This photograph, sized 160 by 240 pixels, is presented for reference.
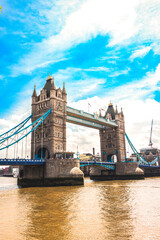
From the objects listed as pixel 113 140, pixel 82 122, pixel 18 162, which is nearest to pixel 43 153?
pixel 18 162

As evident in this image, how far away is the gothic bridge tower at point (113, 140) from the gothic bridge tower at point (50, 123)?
79.9ft

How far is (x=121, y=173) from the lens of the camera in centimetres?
5494

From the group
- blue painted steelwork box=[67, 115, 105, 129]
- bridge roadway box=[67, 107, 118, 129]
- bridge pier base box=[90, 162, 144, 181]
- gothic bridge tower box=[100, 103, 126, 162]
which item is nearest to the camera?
bridge roadway box=[67, 107, 118, 129]

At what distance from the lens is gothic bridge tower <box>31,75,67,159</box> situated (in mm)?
42875

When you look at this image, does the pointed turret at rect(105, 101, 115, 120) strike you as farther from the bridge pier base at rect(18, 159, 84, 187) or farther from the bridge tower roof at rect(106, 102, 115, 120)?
the bridge pier base at rect(18, 159, 84, 187)

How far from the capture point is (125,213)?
13.4 m

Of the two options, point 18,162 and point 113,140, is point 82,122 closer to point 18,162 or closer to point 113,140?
point 113,140

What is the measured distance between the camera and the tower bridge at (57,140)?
→ 35.3 meters

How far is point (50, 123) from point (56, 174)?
11.9 meters

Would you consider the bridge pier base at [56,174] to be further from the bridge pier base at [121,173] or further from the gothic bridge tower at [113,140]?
the gothic bridge tower at [113,140]

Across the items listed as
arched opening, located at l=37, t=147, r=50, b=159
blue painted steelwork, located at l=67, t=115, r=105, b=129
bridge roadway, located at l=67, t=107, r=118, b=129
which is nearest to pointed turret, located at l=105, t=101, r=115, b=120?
bridge roadway, located at l=67, t=107, r=118, b=129

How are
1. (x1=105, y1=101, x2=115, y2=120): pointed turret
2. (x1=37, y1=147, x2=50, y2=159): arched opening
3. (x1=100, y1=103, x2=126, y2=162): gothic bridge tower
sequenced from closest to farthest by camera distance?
(x1=37, y1=147, x2=50, y2=159): arched opening
(x1=100, y1=103, x2=126, y2=162): gothic bridge tower
(x1=105, y1=101, x2=115, y2=120): pointed turret

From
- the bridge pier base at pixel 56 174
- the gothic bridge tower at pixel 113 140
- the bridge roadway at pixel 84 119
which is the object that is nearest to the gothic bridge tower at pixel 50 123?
the bridge roadway at pixel 84 119

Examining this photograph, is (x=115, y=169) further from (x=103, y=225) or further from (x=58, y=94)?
(x=103, y=225)
